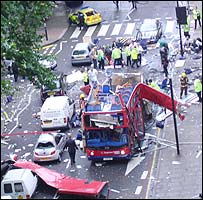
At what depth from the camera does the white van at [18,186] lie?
112 feet

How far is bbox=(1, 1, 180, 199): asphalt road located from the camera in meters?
36.5

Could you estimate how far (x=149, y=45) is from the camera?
2156 inches

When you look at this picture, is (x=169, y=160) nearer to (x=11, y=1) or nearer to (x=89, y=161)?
(x=89, y=161)

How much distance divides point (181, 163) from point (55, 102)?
897 centimetres

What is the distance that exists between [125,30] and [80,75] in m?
8.96

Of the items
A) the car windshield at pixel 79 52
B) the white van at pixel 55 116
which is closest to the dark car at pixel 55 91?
the white van at pixel 55 116

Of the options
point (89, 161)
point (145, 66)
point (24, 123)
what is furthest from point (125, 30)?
point (89, 161)

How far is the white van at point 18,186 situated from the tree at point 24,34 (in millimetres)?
3637

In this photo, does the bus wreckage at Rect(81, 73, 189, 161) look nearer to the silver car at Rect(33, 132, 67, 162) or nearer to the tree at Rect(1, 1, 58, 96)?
the silver car at Rect(33, 132, 67, 162)

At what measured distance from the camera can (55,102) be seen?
43781 mm

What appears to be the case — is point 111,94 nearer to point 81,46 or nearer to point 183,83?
point 183,83

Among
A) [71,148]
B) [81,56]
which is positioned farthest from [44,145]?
[81,56]

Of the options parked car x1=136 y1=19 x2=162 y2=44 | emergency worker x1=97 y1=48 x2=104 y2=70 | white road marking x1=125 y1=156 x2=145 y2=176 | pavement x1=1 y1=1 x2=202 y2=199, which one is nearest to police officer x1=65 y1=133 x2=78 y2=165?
white road marking x1=125 y1=156 x2=145 y2=176

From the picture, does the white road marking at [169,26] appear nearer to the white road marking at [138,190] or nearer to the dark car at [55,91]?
the dark car at [55,91]
